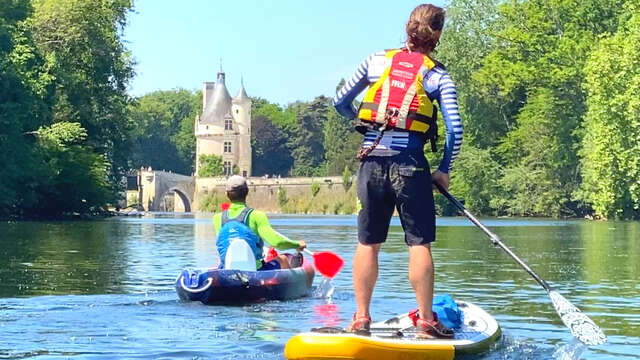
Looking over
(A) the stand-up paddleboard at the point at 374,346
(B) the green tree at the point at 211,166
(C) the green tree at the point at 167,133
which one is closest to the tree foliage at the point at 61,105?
(A) the stand-up paddleboard at the point at 374,346

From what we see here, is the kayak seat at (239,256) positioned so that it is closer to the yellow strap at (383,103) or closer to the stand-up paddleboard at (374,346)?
the stand-up paddleboard at (374,346)

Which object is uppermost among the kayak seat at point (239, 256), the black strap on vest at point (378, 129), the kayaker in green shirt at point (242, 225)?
the black strap on vest at point (378, 129)

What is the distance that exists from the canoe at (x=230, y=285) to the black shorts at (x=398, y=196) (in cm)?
484

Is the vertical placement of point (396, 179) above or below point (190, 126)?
below

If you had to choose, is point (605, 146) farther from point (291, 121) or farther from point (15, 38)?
point (291, 121)

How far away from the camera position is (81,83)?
58.6m

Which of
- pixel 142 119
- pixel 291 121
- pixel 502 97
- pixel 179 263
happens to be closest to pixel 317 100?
pixel 291 121

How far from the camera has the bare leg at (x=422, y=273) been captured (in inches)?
319

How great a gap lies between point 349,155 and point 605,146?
A: 221 ft

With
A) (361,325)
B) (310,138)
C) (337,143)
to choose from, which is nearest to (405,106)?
(361,325)

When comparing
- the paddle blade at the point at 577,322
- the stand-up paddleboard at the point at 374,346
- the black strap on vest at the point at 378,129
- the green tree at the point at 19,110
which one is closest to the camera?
the stand-up paddleboard at the point at 374,346

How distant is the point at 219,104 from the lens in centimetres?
15575

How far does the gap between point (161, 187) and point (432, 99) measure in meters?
130

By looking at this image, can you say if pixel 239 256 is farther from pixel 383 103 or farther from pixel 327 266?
pixel 383 103
